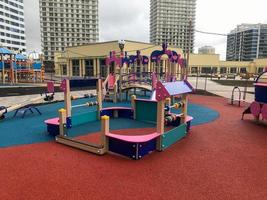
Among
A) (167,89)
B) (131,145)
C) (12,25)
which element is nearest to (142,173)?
(131,145)

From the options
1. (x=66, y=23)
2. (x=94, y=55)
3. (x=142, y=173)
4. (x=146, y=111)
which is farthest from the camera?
(x=66, y=23)

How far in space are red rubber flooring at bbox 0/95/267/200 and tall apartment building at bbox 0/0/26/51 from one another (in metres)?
94.8

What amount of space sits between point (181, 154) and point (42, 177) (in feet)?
9.55

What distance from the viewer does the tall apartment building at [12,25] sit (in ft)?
289

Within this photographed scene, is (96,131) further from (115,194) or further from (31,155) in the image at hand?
(115,194)

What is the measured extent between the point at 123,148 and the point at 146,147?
20.4 inches

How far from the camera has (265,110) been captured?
23.9 feet

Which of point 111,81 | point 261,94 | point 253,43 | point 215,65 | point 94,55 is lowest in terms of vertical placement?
point 261,94

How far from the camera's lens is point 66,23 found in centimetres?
8988

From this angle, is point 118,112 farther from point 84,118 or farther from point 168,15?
point 168,15

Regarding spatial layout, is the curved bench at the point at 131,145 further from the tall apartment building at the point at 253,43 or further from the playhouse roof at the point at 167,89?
the tall apartment building at the point at 253,43

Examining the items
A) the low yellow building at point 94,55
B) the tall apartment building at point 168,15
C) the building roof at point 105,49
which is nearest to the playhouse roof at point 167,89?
the building roof at point 105,49

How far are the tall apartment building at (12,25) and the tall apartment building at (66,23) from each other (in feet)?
42.4

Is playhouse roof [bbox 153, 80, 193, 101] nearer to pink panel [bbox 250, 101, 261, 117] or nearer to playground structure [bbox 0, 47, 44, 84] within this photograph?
pink panel [bbox 250, 101, 261, 117]
